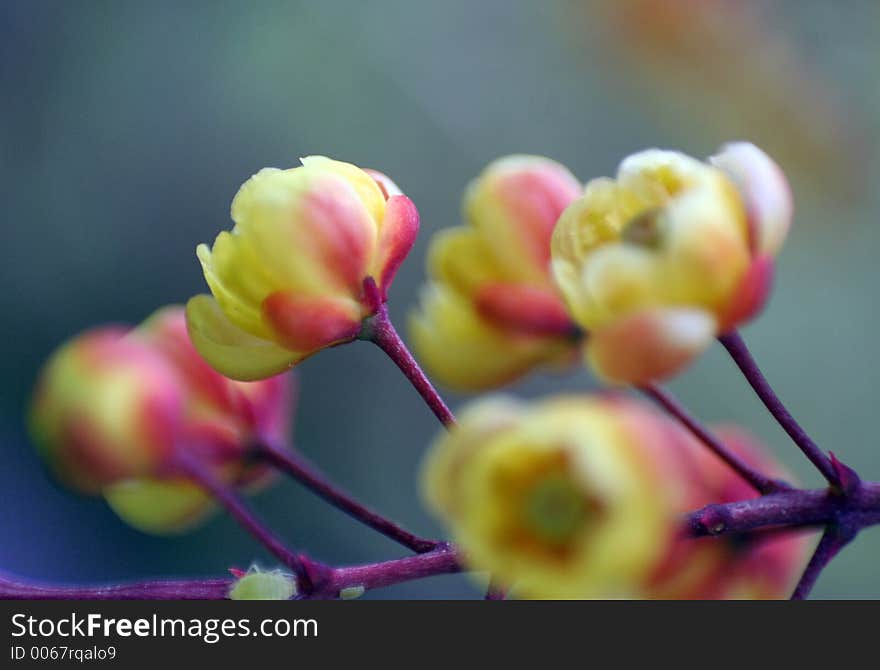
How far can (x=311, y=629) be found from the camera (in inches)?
19.1

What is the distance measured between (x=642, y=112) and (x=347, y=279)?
1.81 meters

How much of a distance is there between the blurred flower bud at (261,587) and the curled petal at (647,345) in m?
0.19

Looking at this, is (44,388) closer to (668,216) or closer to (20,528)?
(668,216)

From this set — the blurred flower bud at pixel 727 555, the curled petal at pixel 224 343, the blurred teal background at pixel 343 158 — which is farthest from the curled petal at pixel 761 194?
the blurred teal background at pixel 343 158

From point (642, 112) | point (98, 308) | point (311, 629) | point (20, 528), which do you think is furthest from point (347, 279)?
point (642, 112)

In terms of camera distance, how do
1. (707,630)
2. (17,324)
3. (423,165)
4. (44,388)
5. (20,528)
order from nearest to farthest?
(707,630), (44,388), (20,528), (17,324), (423,165)

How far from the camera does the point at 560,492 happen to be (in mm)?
370

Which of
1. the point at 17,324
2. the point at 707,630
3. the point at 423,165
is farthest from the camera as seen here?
the point at 423,165

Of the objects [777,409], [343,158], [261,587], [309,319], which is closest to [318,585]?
[261,587]

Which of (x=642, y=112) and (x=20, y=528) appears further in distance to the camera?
(x=642, y=112)

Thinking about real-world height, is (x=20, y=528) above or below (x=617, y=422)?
below

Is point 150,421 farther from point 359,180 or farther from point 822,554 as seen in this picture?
point 822,554

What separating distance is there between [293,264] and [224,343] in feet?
0.19

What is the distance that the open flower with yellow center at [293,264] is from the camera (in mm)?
513
